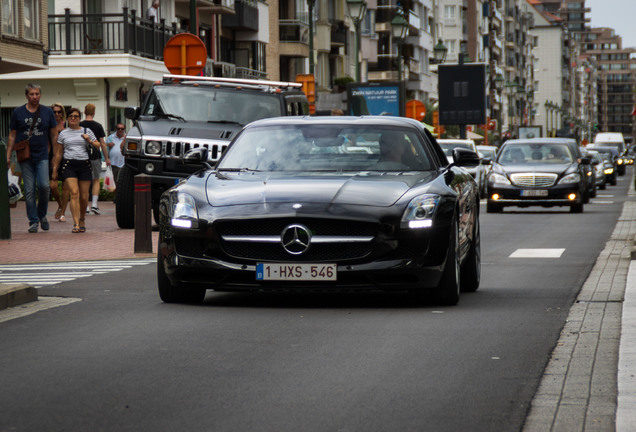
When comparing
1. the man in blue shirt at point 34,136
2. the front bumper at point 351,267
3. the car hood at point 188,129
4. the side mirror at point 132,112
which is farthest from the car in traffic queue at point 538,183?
the front bumper at point 351,267

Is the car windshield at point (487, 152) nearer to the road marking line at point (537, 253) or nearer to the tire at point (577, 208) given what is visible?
the tire at point (577, 208)

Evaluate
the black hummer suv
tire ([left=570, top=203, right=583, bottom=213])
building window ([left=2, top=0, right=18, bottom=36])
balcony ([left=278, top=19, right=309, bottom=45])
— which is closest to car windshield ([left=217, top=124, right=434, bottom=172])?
the black hummer suv

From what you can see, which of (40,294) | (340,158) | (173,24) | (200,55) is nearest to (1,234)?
(200,55)

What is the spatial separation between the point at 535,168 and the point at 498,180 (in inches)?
33.5

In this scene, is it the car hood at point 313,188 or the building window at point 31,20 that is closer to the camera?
the car hood at point 313,188

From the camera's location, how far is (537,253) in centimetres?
1712

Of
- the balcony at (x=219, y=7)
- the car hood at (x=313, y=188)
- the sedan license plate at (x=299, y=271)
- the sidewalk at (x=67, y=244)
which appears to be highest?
the balcony at (x=219, y=7)

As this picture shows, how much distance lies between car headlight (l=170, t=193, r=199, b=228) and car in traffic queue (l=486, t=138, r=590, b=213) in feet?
69.4

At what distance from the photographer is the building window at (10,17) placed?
35.1 metres

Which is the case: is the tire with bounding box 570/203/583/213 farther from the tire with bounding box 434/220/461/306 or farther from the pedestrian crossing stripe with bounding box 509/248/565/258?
the tire with bounding box 434/220/461/306

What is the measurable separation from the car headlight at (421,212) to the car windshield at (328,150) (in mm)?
1035

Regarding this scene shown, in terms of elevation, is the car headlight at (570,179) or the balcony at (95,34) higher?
the balcony at (95,34)

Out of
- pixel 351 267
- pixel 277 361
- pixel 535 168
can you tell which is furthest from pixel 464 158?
pixel 535 168

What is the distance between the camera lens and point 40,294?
37.4 feet
